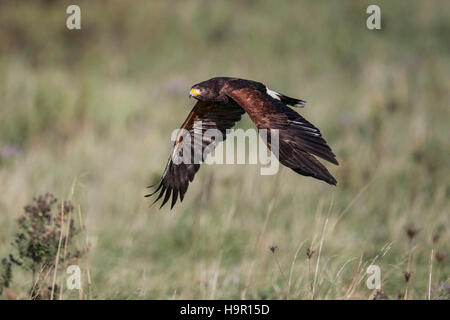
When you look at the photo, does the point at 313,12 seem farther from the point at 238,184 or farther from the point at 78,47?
the point at 238,184

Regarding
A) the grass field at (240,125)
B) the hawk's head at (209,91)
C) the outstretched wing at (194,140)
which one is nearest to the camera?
the hawk's head at (209,91)

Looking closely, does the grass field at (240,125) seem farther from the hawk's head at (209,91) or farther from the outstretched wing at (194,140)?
the hawk's head at (209,91)

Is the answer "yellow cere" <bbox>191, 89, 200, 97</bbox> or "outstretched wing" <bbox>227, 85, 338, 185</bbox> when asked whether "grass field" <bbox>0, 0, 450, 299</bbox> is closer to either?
"outstretched wing" <bbox>227, 85, 338, 185</bbox>

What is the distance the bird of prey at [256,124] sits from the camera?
2793 mm

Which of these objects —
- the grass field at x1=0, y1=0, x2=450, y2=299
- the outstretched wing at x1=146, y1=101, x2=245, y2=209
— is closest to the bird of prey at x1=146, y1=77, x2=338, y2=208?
the outstretched wing at x1=146, y1=101, x2=245, y2=209

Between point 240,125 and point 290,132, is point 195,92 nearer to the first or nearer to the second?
point 290,132

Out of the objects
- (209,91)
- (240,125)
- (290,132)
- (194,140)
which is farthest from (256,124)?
(240,125)

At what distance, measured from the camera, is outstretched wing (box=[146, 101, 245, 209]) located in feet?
12.5

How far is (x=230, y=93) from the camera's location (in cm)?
330

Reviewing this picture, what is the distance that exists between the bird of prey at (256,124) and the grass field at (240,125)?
0.49 meters

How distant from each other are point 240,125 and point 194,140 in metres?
3.75

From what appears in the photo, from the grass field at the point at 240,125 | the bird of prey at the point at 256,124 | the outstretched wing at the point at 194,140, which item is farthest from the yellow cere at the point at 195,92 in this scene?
the grass field at the point at 240,125

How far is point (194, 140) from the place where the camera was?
154 inches

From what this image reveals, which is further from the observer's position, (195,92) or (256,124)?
(195,92)
